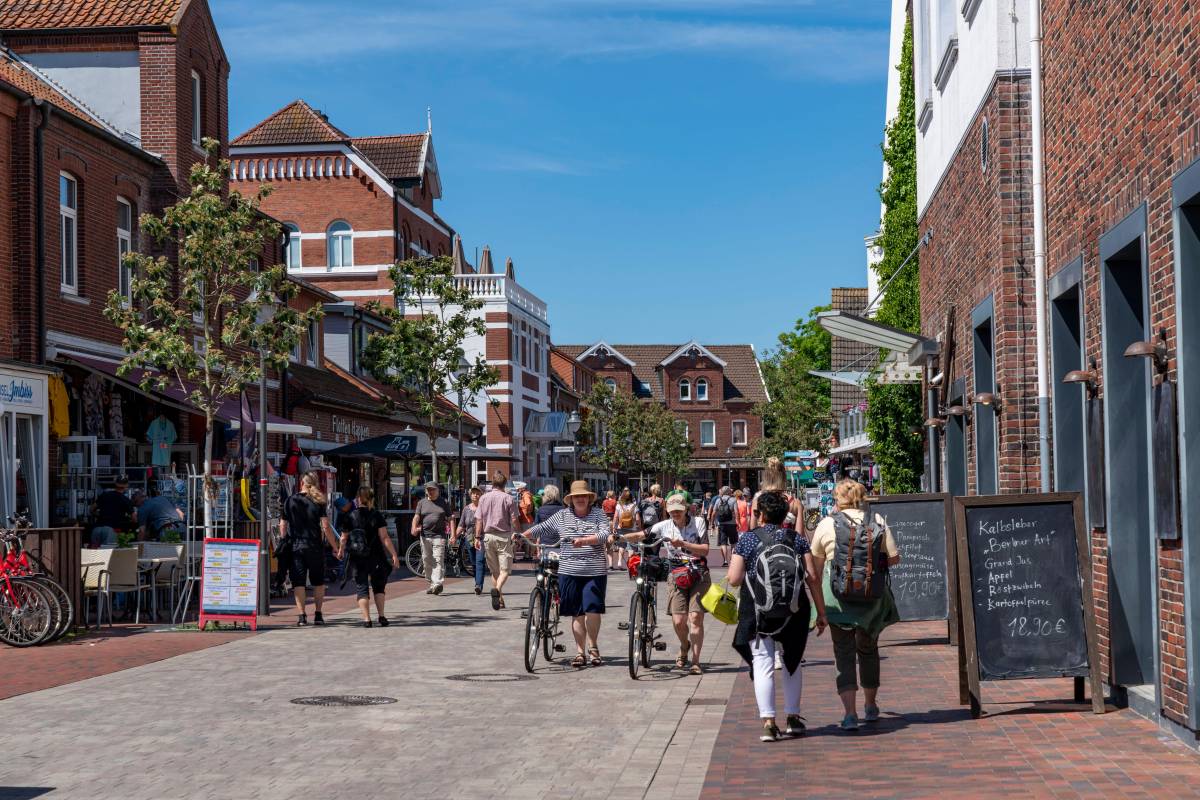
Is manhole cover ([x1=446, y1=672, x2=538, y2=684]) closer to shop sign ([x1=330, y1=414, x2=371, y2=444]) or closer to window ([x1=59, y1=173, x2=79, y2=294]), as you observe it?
window ([x1=59, y1=173, x2=79, y2=294])

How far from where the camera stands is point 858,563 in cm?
1019

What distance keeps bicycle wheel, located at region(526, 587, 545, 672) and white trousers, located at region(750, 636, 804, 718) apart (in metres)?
4.06

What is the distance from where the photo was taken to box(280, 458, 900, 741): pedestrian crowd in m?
9.85

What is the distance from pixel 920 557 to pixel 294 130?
4220 cm

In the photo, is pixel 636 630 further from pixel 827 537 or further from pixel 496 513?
pixel 496 513

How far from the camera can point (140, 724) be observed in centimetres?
1045

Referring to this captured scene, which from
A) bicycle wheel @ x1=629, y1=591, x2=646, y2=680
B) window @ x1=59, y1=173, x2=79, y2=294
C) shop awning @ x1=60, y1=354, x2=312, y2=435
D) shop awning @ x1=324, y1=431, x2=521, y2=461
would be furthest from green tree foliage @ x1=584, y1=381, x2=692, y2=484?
bicycle wheel @ x1=629, y1=591, x2=646, y2=680

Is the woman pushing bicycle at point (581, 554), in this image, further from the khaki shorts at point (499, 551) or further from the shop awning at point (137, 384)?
the shop awning at point (137, 384)

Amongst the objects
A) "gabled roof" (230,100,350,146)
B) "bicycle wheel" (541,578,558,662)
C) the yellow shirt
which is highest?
"gabled roof" (230,100,350,146)

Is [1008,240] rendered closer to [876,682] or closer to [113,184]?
[876,682]

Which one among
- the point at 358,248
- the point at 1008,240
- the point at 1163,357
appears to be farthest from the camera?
the point at 358,248

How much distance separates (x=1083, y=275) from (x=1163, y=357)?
2.45 m

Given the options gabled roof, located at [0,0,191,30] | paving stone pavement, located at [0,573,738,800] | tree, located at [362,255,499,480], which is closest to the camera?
paving stone pavement, located at [0,573,738,800]

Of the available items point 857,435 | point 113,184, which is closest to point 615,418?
point 857,435
